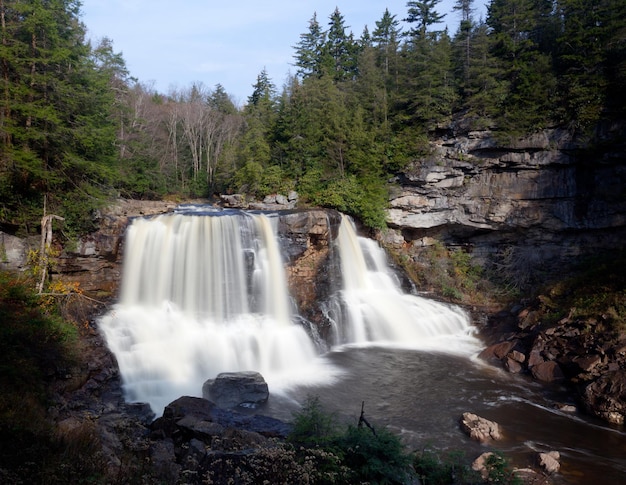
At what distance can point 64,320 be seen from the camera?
11.3 m

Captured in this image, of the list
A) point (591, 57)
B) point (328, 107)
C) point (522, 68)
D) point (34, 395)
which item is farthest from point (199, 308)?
point (591, 57)

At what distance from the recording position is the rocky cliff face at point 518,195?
1900cm

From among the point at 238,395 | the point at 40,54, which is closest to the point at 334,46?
the point at 40,54

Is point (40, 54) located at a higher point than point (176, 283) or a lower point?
higher

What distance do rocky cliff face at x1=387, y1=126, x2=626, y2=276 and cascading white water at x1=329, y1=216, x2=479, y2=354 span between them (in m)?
3.73

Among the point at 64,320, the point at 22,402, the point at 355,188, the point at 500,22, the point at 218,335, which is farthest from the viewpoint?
the point at 500,22

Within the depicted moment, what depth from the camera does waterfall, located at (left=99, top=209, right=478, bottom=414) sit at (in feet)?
38.9

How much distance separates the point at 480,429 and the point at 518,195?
1463 cm

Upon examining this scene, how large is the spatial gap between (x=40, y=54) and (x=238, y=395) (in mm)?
12337

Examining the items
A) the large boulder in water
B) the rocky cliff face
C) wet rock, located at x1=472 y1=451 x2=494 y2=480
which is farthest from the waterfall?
the rocky cliff face

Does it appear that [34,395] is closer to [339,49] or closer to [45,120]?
[45,120]

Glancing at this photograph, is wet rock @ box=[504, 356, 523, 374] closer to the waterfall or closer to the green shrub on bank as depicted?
the waterfall

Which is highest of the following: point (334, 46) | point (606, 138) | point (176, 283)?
point (334, 46)

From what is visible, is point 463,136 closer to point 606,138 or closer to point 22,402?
point 606,138
